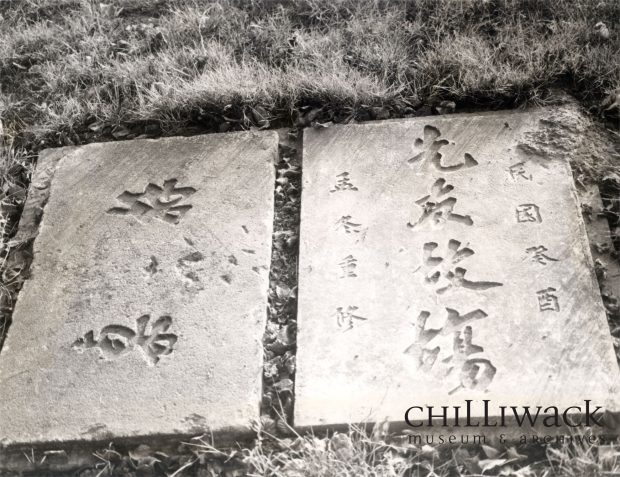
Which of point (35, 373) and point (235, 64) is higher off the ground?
point (235, 64)

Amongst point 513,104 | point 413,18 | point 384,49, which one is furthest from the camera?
point 413,18

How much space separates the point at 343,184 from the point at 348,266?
14.4 inches

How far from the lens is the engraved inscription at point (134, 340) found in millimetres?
2158

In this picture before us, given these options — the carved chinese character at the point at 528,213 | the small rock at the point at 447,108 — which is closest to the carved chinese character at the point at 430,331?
the carved chinese character at the point at 528,213

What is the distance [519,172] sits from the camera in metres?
2.38

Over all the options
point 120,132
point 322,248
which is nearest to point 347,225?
point 322,248

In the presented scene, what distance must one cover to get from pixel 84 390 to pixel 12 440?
251mm

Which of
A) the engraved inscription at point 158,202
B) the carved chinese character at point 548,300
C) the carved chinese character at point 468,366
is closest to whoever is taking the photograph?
the carved chinese character at point 468,366

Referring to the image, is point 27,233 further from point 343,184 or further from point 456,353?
point 456,353

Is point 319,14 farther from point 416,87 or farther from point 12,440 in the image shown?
point 12,440

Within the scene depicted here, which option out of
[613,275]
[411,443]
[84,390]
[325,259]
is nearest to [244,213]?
[325,259]

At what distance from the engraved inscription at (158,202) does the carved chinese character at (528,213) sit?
119 centimetres

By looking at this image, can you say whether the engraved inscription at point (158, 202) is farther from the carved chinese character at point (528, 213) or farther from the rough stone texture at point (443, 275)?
the carved chinese character at point (528, 213)

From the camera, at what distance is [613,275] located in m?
2.19
